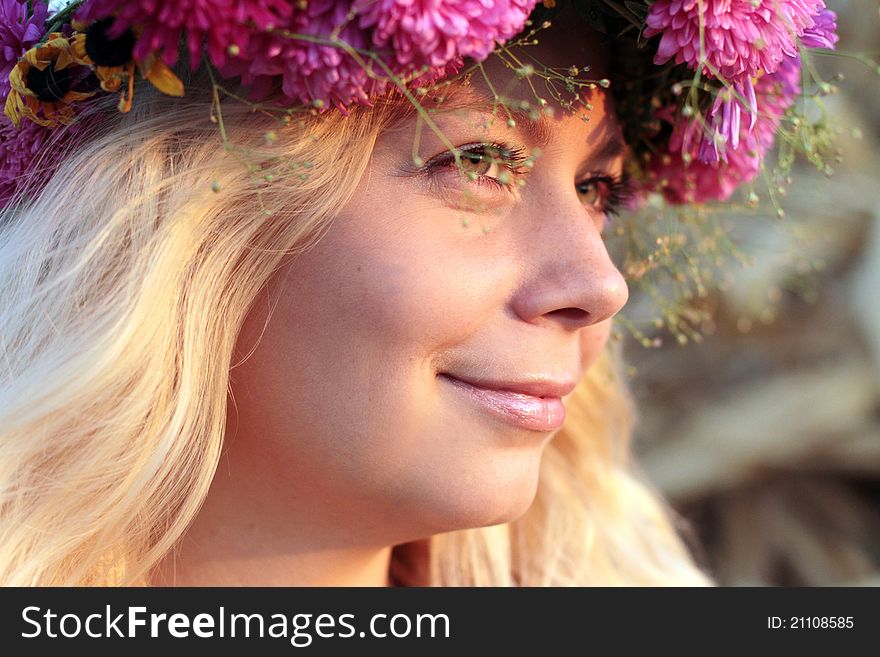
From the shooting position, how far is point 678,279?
1657 millimetres

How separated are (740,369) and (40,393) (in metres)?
2.11

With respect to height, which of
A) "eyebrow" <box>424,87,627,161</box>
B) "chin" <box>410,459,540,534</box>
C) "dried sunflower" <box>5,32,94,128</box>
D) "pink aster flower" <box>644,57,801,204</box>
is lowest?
"chin" <box>410,459,540,534</box>

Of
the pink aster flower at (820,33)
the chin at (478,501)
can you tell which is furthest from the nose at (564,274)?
the pink aster flower at (820,33)

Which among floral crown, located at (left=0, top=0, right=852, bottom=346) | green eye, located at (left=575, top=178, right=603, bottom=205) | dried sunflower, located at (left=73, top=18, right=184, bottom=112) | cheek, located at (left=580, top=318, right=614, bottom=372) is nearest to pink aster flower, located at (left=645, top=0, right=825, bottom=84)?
floral crown, located at (left=0, top=0, right=852, bottom=346)

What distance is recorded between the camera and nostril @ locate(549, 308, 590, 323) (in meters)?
1.20

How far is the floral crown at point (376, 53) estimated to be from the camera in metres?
0.96

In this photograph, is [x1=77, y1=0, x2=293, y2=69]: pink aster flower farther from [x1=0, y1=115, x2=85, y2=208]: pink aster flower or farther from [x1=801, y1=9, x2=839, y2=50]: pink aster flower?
[x1=801, y1=9, x2=839, y2=50]: pink aster flower

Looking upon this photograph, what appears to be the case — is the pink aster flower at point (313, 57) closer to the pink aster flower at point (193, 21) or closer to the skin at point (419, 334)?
the pink aster flower at point (193, 21)

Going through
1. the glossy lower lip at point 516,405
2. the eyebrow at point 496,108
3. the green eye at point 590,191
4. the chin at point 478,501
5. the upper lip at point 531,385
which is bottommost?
the chin at point 478,501

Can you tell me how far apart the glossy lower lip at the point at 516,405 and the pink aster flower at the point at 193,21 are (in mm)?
481
